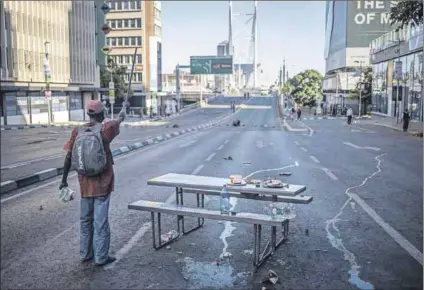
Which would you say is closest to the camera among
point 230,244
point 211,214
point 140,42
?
point 211,214

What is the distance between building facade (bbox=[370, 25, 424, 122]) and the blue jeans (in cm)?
3388

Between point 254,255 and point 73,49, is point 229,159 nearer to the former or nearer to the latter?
point 254,255

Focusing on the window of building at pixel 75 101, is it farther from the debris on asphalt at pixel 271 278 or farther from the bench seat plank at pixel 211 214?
the debris on asphalt at pixel 271 278

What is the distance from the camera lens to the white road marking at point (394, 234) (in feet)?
19.4

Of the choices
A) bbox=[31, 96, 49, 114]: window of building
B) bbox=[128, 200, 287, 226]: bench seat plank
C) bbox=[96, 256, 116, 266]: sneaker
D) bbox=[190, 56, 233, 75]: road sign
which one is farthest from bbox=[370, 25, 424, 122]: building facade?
bbox=[96, 256, 116, 266]: sneaker

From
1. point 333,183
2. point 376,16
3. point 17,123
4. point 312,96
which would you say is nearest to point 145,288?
point 333,183

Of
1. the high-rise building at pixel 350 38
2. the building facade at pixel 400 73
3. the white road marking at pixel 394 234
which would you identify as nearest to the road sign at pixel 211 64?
the high-rise building at pixel 350 38

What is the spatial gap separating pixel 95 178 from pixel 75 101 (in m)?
49.4

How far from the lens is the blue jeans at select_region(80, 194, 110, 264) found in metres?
5.44

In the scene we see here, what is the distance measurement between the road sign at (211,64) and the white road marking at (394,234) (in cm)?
6513

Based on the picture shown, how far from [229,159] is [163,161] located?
7.02 ft

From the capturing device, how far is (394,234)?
681cm

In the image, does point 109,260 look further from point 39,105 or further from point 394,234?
point 39,105

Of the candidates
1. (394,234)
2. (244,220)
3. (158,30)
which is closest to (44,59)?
(394,234)
